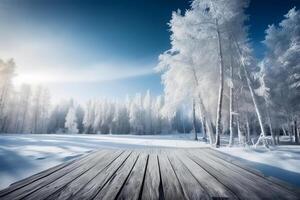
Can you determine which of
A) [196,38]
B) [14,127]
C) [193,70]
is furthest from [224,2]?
[14,127]

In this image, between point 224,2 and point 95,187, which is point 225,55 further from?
point 95,187

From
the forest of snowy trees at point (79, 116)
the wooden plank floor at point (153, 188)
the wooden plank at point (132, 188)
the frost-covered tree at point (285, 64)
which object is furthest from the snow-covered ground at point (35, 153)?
the forest of snowy trees at point (79, 116)

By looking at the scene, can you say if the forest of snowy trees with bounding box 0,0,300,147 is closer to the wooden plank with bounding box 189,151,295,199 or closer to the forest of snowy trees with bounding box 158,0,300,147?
the forest of snowy trees with bounding box 158,0,300,147

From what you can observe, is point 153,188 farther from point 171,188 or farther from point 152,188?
point 171,188

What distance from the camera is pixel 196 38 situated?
1247 centimetres

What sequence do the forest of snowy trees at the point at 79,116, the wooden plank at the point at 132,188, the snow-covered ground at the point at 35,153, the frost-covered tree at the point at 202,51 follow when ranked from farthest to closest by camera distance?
the forest of snowy trees at the point at 79,116 → the frost-covered tree at the point at 202,51 → the snow-covered ground at the point at 35,153 → the wooden plank at the point at 132,188

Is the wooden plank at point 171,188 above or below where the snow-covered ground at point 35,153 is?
above

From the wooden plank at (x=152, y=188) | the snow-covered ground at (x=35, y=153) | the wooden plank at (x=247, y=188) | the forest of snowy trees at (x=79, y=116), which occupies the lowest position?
the snow-covered ground at (x=35, y=153)

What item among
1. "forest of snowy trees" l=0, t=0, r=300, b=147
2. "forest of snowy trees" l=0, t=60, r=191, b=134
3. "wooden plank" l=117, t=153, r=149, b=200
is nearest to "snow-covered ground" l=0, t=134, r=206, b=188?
"wooden plank" l=117, t=153, r=149, b=200

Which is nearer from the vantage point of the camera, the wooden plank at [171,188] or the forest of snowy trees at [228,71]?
the wooden plank at [171,188]

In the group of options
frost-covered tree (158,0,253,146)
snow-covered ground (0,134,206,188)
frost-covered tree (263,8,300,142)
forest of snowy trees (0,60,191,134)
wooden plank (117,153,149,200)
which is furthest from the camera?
forest of snowy trees (0,60,191,134)

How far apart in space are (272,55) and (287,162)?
59.0 ft

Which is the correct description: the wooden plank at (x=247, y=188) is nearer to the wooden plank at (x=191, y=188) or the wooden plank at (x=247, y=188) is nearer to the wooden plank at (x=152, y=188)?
the wooden plank at (x=191, y=188)

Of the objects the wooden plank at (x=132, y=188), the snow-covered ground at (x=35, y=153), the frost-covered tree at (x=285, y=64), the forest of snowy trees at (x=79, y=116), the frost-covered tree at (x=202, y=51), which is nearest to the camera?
the wooden plank at (x=132, y=188)
